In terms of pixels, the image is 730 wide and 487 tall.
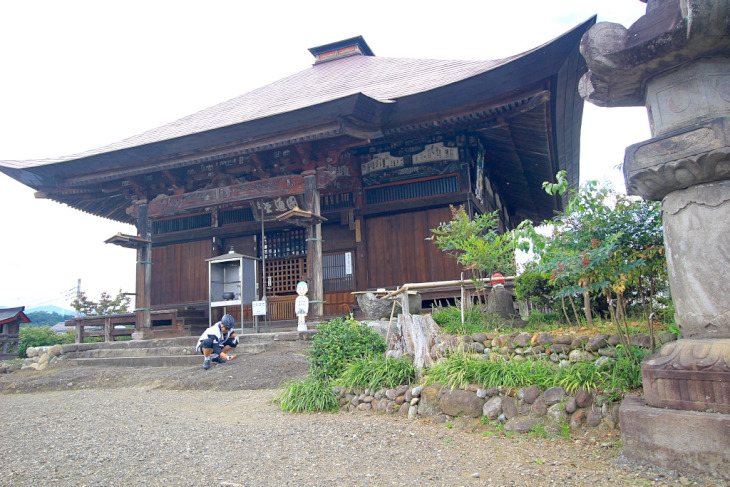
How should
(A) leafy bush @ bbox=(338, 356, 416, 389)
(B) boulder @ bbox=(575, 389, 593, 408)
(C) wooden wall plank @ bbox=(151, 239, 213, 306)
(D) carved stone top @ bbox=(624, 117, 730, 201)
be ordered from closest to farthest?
(D) carved stone top @ bbox=(624, 117, 730, 201) < (B) boulder @ bbox=(575, 389, 593, 408) < (A) leafy bush @ bbox=(338, 356, 416, 389) < (C) wooden wall plank @ bbox=(151, 239, 213, 306)

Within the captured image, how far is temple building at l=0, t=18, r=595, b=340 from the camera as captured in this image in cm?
879

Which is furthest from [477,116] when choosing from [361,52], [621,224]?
[361,52]

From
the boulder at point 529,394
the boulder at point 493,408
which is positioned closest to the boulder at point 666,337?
the boulder at point 529,394

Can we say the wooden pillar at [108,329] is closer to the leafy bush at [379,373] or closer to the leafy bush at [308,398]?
the leafy bush at [308,398]

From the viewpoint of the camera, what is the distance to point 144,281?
11.3m

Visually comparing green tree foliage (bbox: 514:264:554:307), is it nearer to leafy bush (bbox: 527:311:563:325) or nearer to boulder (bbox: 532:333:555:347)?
leafy bush (bbox: 527:311:563:325)

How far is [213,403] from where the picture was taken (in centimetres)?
599

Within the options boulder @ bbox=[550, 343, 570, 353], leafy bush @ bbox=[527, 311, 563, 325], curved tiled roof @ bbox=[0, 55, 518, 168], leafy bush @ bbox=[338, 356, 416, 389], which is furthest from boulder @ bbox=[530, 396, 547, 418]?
curved tiled roof @ bbox=[0, 55, 518, 168]

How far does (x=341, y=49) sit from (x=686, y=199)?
15822mm

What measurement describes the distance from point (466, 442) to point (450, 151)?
291 inches

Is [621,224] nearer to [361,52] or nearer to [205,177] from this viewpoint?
[205,177]

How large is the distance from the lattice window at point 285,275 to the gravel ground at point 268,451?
19.9ft

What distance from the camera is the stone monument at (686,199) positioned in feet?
9.27

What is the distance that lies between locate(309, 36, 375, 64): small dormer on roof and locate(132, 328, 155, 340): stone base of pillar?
436 inches
